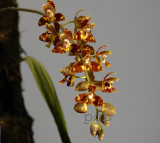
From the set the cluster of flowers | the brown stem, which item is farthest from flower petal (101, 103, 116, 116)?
the brown stem

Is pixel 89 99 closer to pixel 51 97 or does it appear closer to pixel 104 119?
pixel 104 119

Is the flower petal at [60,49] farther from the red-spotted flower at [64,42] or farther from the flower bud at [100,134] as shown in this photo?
the flower bud at [100,134]

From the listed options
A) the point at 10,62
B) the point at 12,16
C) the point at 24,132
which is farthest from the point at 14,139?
the point at 12,16

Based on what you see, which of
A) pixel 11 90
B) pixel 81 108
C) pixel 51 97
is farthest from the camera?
pixel 11 90

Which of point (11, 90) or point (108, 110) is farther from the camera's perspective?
point (11, 90)

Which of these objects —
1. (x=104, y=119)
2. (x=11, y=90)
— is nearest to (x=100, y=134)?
(x=104, y=119)

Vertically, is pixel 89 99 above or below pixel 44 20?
below

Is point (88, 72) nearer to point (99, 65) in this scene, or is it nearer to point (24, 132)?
point (99, 65)

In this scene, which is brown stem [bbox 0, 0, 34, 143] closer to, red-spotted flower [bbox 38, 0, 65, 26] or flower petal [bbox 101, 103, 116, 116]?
red-spotted flower [bbox 38, 0, 65, 26]

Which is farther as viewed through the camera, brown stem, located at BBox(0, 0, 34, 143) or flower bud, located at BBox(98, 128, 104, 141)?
brown stem, located at BBox(0, 0, 34, 143)
